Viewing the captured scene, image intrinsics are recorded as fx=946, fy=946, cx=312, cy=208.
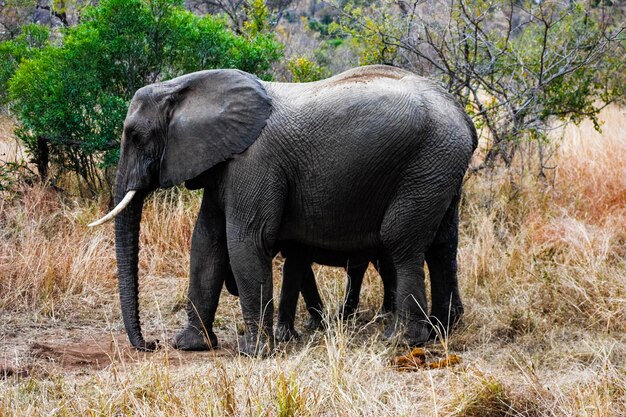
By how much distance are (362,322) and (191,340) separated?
1408 millimetres

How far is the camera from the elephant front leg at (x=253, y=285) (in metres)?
6.31

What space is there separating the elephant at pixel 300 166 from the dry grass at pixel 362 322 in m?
0.54

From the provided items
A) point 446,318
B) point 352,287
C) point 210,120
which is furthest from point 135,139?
point 446,318

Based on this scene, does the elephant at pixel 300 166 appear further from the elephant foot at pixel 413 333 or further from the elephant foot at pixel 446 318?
the elephant foot at pixel 446 318

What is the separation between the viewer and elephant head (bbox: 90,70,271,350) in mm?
6254

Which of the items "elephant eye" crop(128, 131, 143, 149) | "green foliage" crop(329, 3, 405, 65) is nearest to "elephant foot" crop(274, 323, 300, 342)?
"elephant eye" crop(128, 131, 143, 149)

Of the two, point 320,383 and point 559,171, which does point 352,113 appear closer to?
point 320,383

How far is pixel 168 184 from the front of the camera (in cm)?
643

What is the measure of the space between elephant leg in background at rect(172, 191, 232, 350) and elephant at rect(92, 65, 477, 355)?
0.23 meters

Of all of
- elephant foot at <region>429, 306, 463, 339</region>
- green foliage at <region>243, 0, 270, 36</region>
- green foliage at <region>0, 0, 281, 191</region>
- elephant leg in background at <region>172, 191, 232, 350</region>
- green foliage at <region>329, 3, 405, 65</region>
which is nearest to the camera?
elephant leg in background at <region>172, 191, 232, 350</region>

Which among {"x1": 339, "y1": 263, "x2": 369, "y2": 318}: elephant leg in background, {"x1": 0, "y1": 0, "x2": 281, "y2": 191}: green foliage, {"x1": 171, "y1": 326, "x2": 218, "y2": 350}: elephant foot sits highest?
{"x1": 0, "y1": 0, "x2": 281, "y2": 191}: green foliage

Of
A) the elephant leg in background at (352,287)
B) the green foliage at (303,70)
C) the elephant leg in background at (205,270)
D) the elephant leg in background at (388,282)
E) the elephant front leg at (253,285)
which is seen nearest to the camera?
the elephant front leg at (253,285)

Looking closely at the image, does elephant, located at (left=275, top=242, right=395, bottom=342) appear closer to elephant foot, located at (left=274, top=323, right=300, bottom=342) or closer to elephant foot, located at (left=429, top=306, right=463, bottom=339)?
elephant foot, located at (left=274, top=323, right=300, bottom=342)

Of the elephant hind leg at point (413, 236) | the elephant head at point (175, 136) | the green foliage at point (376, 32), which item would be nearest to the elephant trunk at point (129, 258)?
the elephant head at point (175, 136)
